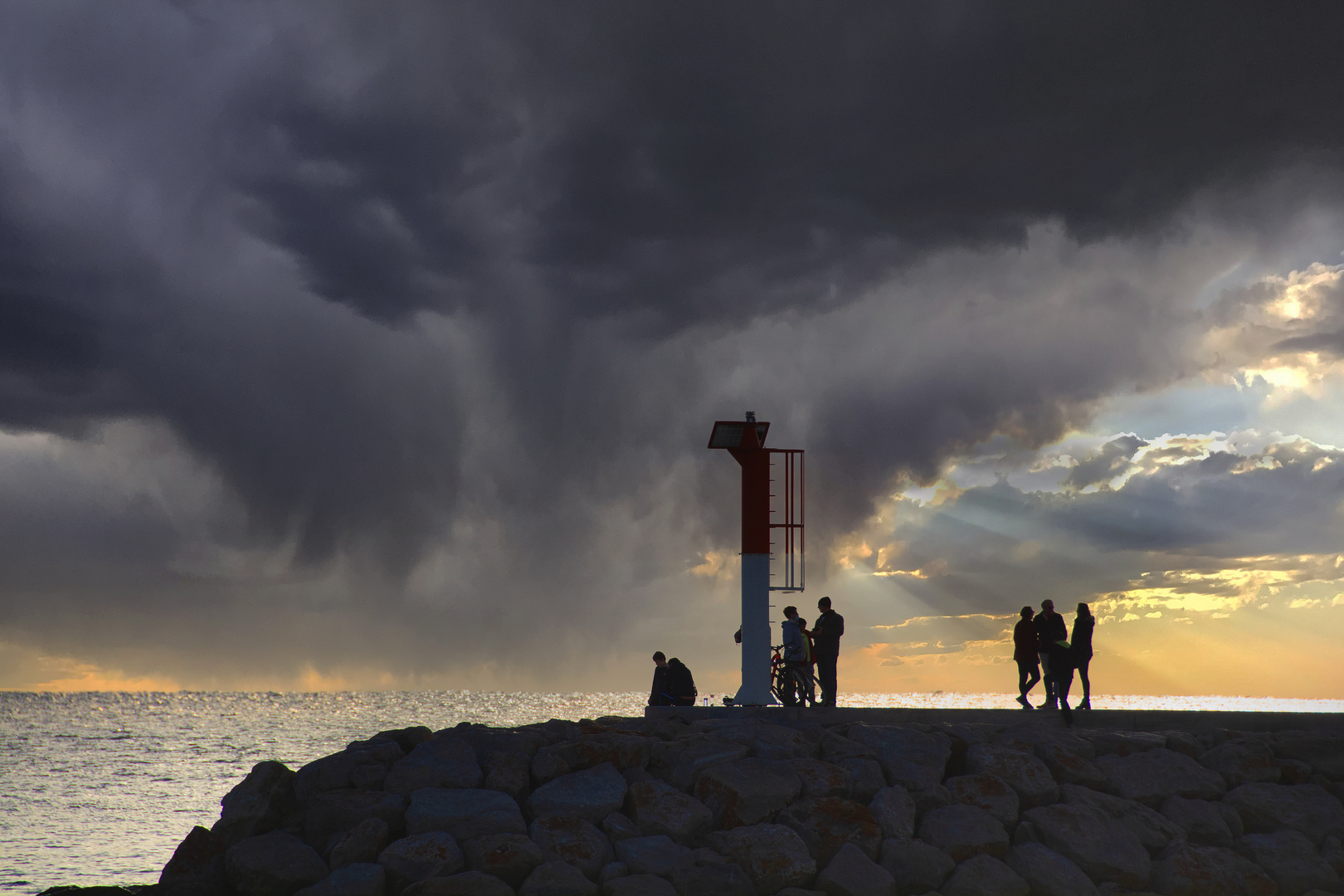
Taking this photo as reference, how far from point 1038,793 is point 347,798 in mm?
8153

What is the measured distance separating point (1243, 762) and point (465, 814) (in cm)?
959

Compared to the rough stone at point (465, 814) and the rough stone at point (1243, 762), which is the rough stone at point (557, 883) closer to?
the rough stone at point (465, 814)

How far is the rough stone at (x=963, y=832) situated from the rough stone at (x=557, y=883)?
152 inches

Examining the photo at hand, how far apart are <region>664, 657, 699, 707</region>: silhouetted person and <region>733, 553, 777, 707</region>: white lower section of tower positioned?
31.0 inches

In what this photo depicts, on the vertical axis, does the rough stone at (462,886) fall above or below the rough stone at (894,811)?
below

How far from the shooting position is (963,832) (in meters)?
11.4

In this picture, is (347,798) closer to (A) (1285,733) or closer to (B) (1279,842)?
(B) (1279,842)

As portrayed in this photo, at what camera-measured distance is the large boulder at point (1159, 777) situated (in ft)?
40.4

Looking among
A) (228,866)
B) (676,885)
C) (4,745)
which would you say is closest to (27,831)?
(228,866)

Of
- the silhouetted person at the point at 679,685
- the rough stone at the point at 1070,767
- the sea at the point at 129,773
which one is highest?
the silhouetted person at the point at 679,685

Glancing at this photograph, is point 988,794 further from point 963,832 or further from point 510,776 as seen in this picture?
point 510,776

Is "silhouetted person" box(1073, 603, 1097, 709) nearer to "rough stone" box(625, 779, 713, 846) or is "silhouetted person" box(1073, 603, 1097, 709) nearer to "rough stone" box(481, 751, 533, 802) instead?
"rough stone" box(625, 779, 713, 846)

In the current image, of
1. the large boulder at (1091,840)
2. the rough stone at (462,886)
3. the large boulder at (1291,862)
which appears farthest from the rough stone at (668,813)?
the large boulder at (1291,862)

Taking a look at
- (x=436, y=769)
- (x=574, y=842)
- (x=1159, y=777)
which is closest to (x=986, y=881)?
(x=1159, y=777)
